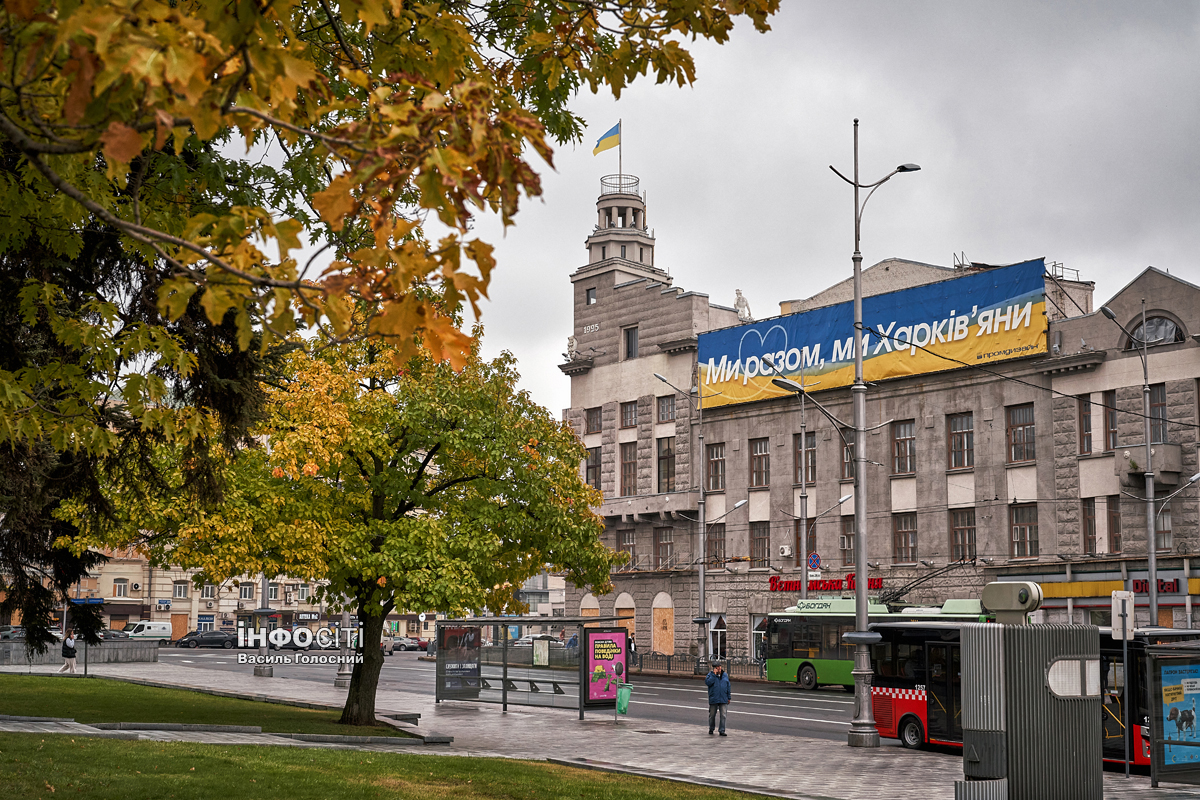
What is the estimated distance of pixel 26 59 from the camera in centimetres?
450

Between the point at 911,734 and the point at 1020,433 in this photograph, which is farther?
the point at 1020,433

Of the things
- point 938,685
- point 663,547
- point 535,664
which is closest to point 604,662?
point 535,664

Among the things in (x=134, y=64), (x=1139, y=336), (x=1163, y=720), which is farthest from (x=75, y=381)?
(x=1139, y=336)

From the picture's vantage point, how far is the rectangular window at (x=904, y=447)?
50469 mm

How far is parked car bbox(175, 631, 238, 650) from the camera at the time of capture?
3209 inches

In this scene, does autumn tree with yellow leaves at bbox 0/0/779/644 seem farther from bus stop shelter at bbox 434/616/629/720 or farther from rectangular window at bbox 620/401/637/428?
rectangular window at bbox 620/401/637/428

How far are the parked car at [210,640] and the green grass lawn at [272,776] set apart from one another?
68179mm

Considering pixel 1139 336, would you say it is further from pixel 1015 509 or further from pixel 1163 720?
pixel 1163 720

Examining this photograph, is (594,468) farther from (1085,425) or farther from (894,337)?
(1085,425)

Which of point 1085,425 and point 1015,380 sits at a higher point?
point 1015,380

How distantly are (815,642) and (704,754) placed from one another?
23.7 m

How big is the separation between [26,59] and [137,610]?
318 ft

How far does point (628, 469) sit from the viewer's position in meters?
63.5

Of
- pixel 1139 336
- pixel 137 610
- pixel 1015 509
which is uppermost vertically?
pixel 1139 336
